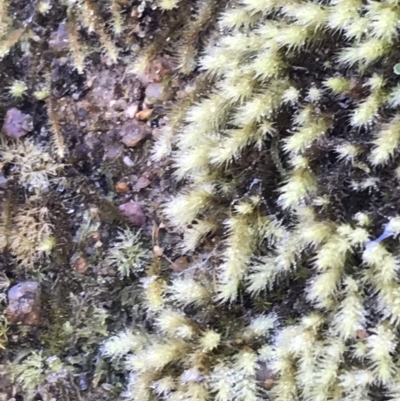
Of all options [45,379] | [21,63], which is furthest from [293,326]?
[21,63]

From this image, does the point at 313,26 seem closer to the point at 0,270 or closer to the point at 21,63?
the point at 21,63

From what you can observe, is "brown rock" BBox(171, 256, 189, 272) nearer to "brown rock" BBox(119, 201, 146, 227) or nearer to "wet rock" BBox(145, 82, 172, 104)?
"brown rock" BBox(119, 201, 146, 227)

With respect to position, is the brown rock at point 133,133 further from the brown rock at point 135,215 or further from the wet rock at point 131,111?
the brown rock at point 135,215

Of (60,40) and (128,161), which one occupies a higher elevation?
(60,40)

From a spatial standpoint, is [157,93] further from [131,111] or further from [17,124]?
[17,124]

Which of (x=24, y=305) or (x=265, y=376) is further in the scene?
(x=24, y=305)

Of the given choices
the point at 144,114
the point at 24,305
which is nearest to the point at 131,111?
the point at 144,114
